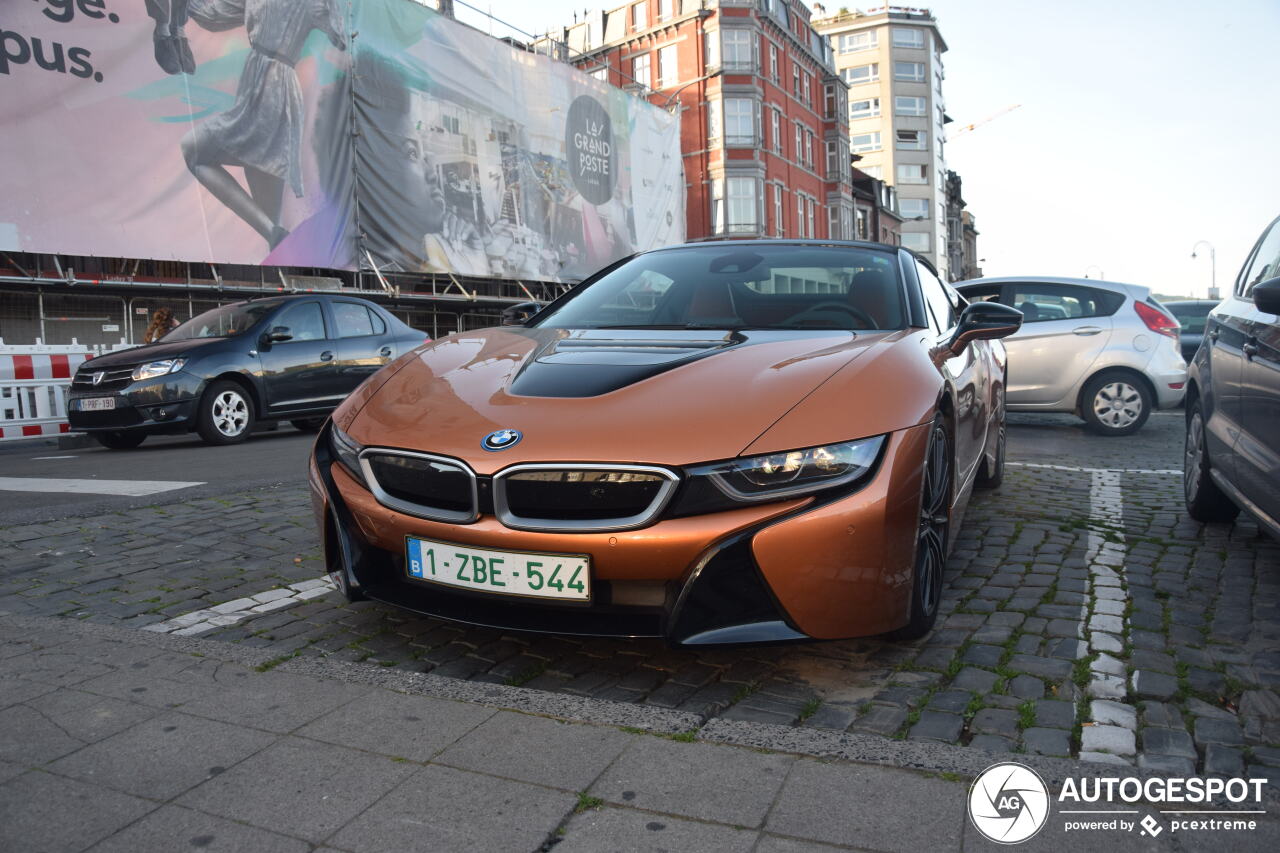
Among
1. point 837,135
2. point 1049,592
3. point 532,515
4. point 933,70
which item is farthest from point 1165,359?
point 933,70

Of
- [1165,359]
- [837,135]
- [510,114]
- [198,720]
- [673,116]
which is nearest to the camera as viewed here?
[198,720]

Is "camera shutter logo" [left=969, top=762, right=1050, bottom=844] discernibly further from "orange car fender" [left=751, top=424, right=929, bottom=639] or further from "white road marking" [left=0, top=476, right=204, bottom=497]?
"white road marking" [left=0, top=476, right=204, bottom=497]

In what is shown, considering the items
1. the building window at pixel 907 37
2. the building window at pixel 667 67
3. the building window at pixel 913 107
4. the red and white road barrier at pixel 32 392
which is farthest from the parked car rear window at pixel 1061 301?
the building window at pixel 907 37

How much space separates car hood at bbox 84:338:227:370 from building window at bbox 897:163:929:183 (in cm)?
8529

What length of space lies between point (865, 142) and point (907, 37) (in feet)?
30.5

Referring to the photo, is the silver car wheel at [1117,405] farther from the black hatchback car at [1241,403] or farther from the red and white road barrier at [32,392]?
the red and white road barrier at [32,392]

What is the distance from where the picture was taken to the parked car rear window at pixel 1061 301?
31.7 ft

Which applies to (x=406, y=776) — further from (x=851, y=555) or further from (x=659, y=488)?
(x=851, y=555)

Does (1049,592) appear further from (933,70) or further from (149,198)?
(933,70)

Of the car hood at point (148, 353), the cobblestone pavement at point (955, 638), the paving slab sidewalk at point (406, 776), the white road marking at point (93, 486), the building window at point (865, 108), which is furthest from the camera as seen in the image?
the building window at point (865, 108)

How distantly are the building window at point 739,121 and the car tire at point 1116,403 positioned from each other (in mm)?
38798

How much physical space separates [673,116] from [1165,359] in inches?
1012

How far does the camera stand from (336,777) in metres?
2.03

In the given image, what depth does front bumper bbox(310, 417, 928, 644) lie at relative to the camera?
2.41 metres
